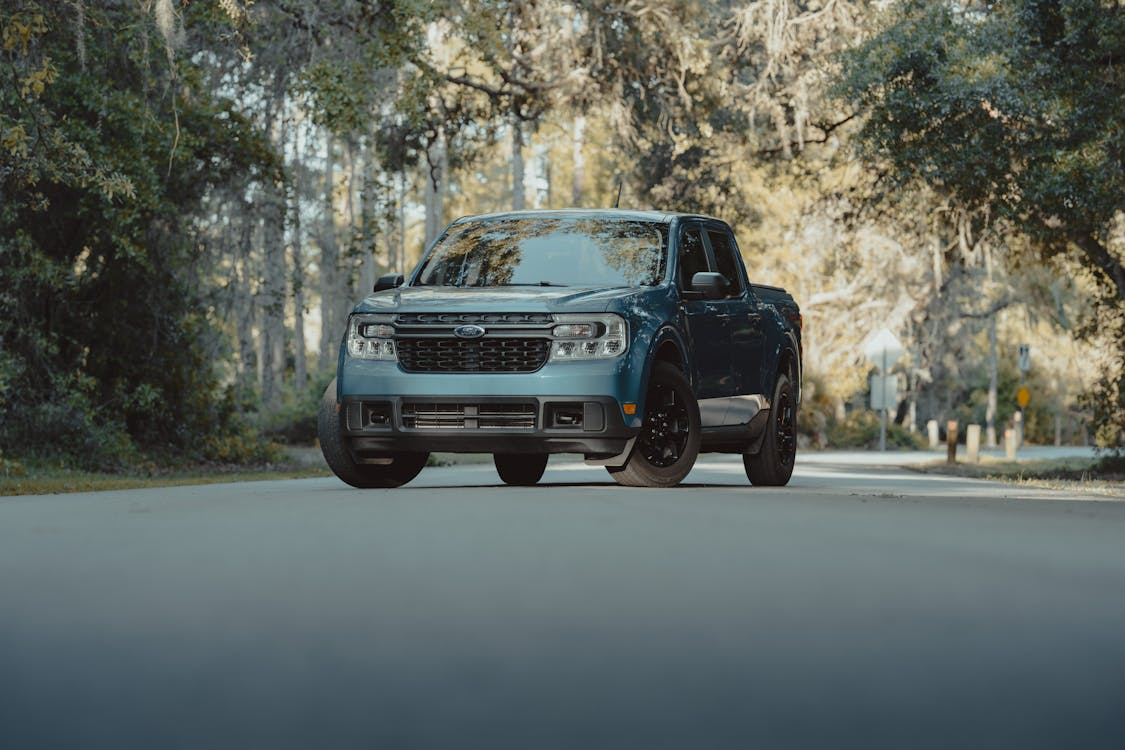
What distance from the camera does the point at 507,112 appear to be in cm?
3312

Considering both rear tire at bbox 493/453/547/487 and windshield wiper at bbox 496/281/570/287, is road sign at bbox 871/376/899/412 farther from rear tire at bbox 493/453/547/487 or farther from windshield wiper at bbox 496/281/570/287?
windshield wiper at bbox 496/281/570/287

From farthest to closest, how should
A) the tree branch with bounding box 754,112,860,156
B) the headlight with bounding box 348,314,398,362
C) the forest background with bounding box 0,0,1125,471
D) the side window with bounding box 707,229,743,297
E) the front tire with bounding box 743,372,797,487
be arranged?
the tree branch with bounding box 754,112,860,156, the forest background with bounding box 0,0,1125,471, the front tire with bounding box 743,372,797,487, the side window with bounding box 707,229,743,297, the headlight with bounding box 348,314,398,362

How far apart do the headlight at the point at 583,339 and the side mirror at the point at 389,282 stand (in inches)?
74.7

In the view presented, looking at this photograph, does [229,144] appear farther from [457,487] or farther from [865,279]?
[865,279]

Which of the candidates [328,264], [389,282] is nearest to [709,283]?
[389,282]

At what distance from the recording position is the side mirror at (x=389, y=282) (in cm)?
1395

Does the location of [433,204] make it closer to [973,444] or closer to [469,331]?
[973,444]

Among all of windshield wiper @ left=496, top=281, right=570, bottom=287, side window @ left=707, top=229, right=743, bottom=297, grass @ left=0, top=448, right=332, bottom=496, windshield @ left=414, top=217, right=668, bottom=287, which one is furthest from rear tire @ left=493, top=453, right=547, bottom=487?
grass @ left=0, top=448, right=332, bottom=496

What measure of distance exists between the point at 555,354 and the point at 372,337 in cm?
137

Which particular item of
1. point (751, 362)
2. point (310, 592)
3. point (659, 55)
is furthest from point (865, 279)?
point (310, 592)

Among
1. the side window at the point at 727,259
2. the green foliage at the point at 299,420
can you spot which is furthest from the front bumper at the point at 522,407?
the green foliage at the point at 299,420

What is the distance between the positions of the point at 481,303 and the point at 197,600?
16.0 ft

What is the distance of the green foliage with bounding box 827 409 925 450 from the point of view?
5916 centimetres

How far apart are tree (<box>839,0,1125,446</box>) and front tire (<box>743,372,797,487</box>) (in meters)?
10.5
